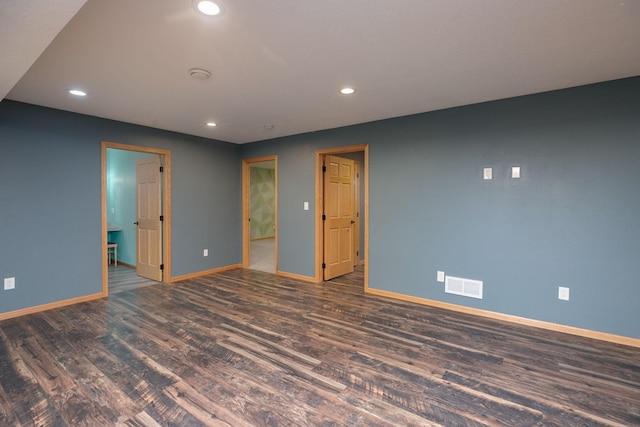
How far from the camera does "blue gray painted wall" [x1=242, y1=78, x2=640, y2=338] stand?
9.34ft

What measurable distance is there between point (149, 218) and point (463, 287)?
4.88 m

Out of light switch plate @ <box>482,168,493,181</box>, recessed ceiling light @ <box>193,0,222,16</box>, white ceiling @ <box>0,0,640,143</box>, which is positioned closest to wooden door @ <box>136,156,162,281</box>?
white ceiling @ <box>0,0,640,143</box>

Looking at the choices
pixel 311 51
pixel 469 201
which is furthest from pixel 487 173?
pixel 311 51

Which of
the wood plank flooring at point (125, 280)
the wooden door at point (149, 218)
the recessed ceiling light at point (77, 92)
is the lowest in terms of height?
the wood plank flooring at point (125, 280)

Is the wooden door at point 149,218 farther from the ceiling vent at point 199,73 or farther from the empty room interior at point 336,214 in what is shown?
the ceiling vent at point 199,73

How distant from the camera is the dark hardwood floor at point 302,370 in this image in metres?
1.88

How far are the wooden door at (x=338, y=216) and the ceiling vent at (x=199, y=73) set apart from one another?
260cm

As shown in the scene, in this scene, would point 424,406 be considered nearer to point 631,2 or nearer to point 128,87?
point 631,2

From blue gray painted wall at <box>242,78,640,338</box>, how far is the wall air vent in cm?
7

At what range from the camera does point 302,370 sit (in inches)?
93.0

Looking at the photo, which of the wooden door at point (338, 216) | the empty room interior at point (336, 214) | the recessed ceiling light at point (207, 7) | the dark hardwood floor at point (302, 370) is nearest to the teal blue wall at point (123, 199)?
the empty room interior at point (336, 214)

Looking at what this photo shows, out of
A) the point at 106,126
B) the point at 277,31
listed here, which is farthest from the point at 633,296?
the point at 106,126

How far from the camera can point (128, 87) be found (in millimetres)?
2973

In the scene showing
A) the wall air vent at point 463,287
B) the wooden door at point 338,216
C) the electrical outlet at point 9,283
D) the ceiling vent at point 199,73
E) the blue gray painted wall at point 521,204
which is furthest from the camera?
the wooden door at point 338,216
